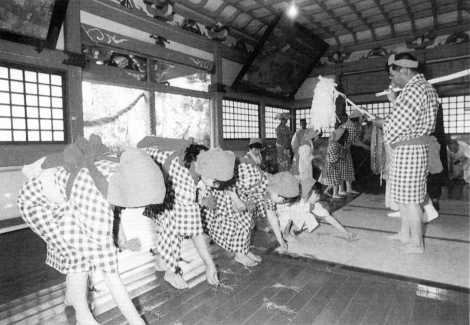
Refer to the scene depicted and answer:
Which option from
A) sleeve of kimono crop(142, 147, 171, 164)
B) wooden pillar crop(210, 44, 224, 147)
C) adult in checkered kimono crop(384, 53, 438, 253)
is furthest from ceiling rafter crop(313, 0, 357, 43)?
sleeve of kimono crop(142, 147, 171, 164)

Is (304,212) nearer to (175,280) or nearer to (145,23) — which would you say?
(175,280)

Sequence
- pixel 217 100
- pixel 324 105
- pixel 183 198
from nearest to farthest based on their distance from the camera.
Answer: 1. pixel 183 198
2. pixel 324 105
3. pixel 217 100

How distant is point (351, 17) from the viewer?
717cm

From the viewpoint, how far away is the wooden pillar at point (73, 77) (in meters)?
4.31

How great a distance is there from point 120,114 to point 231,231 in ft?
15.4

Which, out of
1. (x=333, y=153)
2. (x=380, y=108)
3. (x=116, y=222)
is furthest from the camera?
(x=380, y=108)

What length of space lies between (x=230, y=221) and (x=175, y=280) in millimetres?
657

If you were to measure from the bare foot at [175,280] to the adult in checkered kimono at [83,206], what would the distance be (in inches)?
25.9

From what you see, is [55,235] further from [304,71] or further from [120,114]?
[304,71]

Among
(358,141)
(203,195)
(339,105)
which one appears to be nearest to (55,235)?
(203,195)

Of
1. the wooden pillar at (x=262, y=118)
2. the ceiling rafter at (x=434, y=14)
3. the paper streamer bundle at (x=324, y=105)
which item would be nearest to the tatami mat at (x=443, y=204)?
the paper streamer bundle at (x=324, y=105)

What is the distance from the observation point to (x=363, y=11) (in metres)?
6.85

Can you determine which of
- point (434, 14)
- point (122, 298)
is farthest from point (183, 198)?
point (434, 14)

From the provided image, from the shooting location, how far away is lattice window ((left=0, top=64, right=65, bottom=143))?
3.94m
